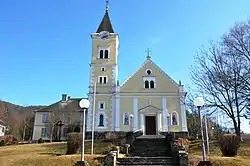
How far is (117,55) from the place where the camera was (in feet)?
124

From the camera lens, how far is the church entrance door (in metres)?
31.8

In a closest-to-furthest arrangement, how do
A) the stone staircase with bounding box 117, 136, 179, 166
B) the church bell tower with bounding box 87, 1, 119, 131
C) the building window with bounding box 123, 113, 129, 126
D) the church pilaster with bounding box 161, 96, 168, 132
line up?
the stone staircase with bounding box 117, 136, 179, 166, the church pilaster with bounding box 161, 96, 168, 132, the building window with bounding box 123, 113, 129, 126, the church bell tower with bounding box 87, 1, 119, 131

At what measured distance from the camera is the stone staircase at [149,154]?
13805 millimetres

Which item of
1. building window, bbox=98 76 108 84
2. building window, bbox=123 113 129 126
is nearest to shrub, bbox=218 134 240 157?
building window, bbox=123 113 129 126

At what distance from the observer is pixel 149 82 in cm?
3403

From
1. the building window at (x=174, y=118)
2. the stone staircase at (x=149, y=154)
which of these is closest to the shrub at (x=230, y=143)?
the stone staircase at (x=149, y=154)

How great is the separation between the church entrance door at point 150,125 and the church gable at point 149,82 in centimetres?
372

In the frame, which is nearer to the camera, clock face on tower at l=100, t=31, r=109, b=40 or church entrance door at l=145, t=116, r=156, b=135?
church entrance door at l=145, t=116, r=156, b=135

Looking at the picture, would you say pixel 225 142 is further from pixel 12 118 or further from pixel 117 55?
pixel 12 118

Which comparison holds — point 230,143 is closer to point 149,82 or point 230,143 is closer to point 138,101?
point 138,101

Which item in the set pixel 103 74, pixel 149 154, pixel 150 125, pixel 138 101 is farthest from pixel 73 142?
pixel 103 74

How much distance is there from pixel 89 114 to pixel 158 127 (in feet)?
29.8

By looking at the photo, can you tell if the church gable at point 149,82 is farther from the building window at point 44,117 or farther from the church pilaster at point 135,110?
the building window at point 44,117

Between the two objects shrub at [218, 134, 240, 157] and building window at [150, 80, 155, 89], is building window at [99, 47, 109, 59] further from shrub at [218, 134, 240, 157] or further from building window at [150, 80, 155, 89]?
shrub at [218, 134, 240, 157]
